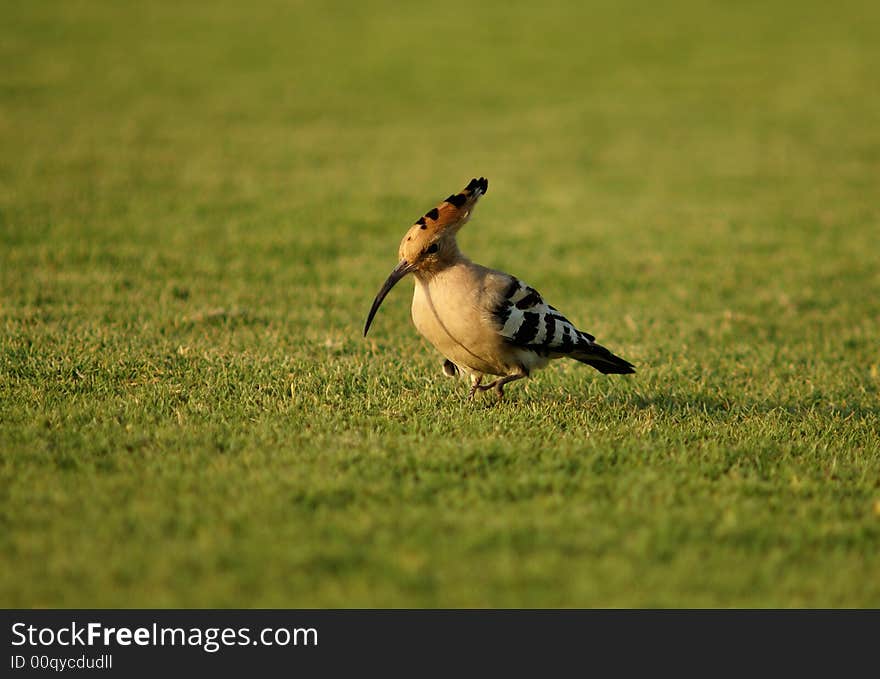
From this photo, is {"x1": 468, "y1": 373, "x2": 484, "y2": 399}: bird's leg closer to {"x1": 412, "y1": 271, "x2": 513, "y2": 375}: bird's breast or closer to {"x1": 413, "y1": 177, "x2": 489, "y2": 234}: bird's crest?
{"x1": 412, "y1": 271, "x2": 513, "y2": 375}: bird's breast

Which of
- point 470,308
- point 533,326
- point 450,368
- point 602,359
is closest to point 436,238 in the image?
point 470,308

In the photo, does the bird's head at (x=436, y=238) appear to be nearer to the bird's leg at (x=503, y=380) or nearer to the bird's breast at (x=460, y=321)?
the bird's breast at (x=460, y=321)

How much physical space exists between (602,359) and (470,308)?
1185 millimetres

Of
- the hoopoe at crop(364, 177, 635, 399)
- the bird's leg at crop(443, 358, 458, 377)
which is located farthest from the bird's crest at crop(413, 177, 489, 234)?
the bird's leg at crop(443, 358, 458, 377)

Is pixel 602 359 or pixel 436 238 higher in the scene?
pixel 436 238

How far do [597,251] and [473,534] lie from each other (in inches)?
342

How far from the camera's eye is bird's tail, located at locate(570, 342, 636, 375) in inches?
263

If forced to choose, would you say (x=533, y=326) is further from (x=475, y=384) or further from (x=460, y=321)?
(x=475, y=384)

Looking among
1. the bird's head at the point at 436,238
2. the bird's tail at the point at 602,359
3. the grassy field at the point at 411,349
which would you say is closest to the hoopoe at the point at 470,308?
the bird's head at the point at 436,238

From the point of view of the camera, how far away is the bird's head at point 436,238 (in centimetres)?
625

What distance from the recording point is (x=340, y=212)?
1388cm

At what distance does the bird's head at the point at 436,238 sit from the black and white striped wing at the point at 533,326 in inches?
19.1

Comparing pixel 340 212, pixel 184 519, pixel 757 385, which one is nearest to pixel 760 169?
pixel 340 212

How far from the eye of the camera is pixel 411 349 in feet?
27.5
